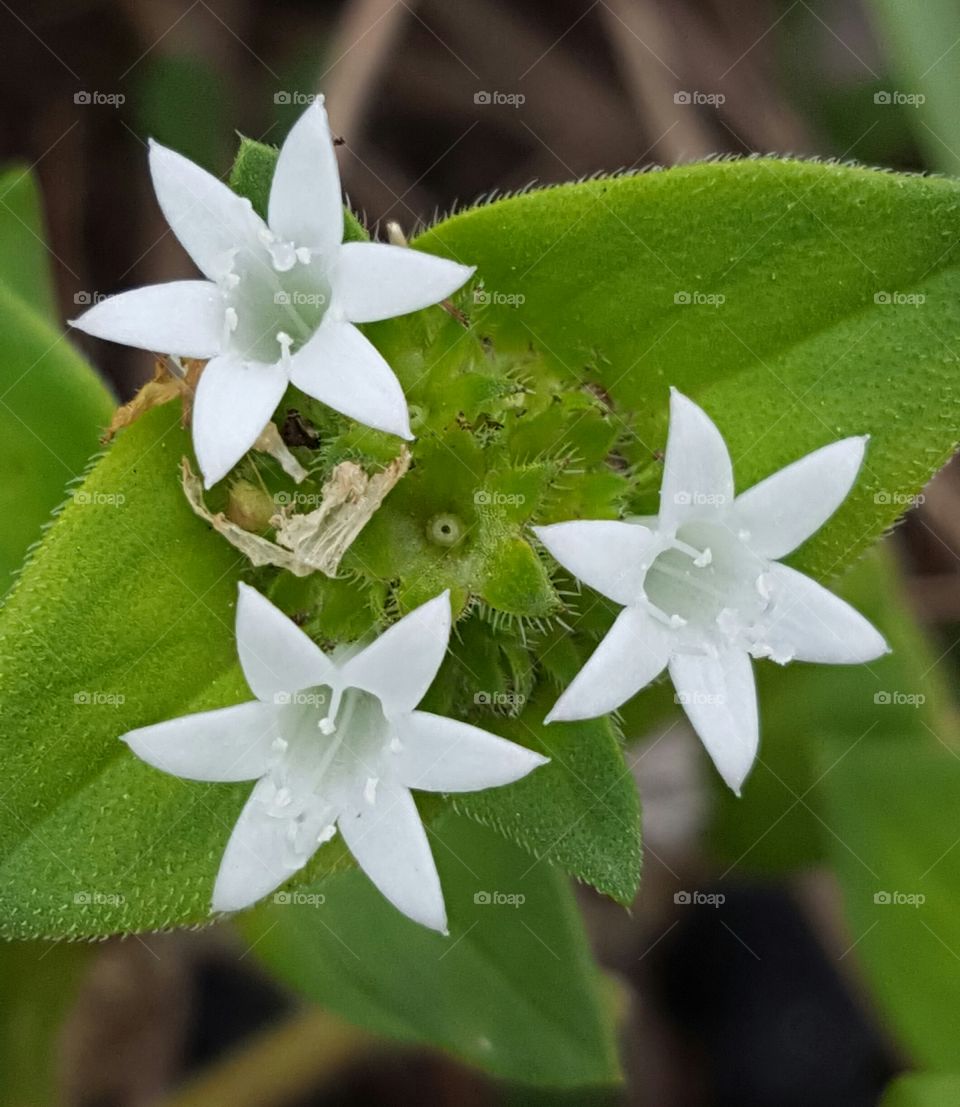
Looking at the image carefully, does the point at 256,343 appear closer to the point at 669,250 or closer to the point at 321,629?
the point at 321,629

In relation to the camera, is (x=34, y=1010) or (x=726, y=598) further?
(x=34, y=1010)

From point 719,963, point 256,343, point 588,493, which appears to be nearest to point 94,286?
point 256,343
